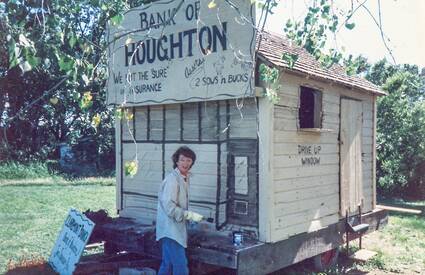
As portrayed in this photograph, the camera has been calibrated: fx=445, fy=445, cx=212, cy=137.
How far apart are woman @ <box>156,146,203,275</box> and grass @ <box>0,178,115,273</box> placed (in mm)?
3271

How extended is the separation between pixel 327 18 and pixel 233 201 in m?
3.61

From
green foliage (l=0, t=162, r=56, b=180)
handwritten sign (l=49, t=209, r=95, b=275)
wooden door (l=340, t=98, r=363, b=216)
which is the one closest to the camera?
handwritten sign (l=49, t=209, r=95, b=275)

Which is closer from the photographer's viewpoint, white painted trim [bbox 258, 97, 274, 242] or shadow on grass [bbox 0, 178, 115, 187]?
white painted trim [bbox 258, 97, 274, 242]

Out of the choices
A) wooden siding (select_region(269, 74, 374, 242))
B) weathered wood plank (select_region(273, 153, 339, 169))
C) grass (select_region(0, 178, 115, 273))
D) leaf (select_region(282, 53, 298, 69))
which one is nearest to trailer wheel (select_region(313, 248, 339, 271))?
wooden siding (select_region(269, 74, 374, 242))

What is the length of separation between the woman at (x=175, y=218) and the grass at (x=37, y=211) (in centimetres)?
327

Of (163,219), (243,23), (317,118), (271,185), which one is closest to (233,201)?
(271,185)

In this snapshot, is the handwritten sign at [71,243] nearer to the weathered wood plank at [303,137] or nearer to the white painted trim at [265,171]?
the white painted trim at [265,171]

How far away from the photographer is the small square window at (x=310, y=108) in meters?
8.13

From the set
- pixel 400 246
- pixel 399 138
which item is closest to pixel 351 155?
pixel 400 246

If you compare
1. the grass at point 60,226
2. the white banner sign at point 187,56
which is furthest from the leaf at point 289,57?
the grass at point 60,226

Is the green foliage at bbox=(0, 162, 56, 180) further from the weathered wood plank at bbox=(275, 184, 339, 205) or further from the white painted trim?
the white painted trim

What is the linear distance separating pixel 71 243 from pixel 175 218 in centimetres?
229

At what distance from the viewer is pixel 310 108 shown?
8.83 m

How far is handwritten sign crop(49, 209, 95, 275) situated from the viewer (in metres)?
7.04
